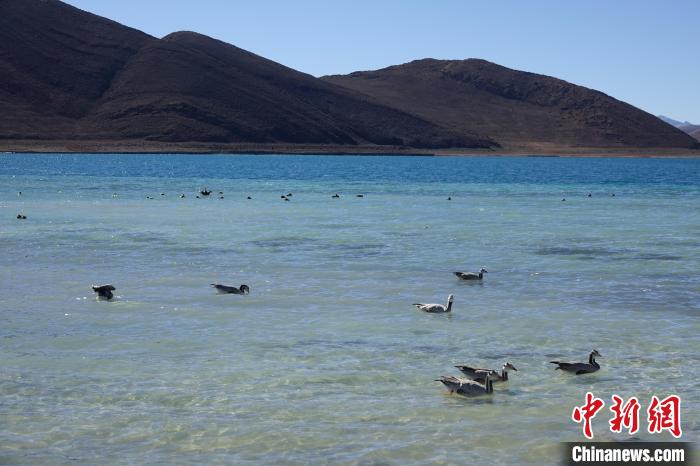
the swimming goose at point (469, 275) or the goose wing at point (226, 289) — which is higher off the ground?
the swimming goose at point (469, 275)

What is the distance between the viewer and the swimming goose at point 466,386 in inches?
545

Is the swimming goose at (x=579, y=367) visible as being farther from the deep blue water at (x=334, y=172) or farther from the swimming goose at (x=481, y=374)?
the deep blue water at (x=334, y=172)

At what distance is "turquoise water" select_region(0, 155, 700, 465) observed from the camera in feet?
40.4

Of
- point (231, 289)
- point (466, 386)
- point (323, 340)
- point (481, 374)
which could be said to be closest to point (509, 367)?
point (481, 374)

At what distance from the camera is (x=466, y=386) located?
13844mm

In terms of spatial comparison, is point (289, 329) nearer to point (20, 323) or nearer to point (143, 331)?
point (143, 331)

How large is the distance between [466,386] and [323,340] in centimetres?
420

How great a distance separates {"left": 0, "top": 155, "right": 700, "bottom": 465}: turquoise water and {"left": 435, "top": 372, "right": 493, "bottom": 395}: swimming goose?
171mm

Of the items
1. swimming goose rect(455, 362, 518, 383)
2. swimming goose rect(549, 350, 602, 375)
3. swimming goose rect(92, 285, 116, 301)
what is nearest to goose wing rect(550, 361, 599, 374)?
swimming goose rect(549, 350, 602, 375)

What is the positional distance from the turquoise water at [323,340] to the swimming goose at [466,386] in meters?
0.17

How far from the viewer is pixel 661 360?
52.6ft

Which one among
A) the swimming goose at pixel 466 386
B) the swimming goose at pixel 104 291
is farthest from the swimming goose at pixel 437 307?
the swimming goose at pixel 104 291

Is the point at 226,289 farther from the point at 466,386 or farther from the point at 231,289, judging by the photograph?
the point at 466,386

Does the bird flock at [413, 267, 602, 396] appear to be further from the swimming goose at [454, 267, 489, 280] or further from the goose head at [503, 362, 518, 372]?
the swimming goose at [454, 267, 489, 280]
